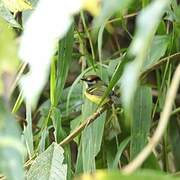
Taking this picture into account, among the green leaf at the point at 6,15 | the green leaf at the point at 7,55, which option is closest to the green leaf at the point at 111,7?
the green leaf at the point at 7,55

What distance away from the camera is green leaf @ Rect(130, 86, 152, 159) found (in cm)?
94

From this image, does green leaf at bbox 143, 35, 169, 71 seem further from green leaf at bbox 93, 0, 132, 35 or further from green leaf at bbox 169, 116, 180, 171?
green leaf at bbox 93, 0, 132, 35

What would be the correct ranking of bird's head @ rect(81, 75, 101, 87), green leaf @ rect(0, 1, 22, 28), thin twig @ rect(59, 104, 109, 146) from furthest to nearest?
bird's head @ rect(81, 75, 101, 87), thin twig @ rect(59, 104, 109, 146), green leaf @ rect(0, 1, 22, 28)

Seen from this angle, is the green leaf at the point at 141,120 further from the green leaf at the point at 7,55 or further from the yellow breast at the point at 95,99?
the green leaf at the point at 7,55

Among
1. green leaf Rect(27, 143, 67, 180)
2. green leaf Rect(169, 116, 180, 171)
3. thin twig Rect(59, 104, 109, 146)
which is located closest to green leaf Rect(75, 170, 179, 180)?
green leaf Rect(27, 143, 67, 180)

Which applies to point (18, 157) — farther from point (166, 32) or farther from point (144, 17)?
point (166, 32)

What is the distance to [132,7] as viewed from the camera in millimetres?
1090

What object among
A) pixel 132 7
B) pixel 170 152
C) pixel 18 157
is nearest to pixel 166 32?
pixel 132 7

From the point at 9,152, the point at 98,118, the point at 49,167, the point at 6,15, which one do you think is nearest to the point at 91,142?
the point at 98,118

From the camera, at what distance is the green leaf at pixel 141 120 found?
938 mm

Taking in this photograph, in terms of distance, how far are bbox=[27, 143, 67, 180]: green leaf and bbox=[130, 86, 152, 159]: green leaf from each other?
181 mm

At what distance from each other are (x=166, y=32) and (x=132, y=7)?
0.31 feet

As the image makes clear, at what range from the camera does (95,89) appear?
3.17 feet

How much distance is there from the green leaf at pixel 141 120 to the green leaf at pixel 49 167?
18cm
